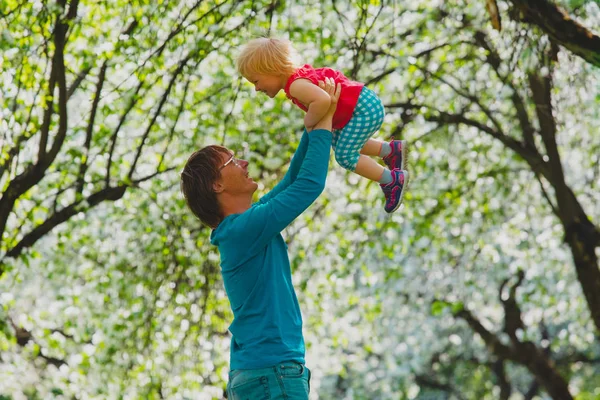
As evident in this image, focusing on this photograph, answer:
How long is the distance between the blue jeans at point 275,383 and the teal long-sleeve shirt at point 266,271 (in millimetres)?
22

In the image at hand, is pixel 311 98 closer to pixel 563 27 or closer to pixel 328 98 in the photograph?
pixel 328 98

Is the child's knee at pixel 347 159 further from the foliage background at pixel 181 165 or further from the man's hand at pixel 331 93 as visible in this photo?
the foliage background at pixel 181 165

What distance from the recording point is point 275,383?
2779 mm

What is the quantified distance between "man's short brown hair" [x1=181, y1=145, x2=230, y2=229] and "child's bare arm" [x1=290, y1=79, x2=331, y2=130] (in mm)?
320

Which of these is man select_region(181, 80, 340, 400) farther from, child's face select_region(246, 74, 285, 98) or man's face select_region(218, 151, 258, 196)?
child's face select_region(246, 74, 285, 98)

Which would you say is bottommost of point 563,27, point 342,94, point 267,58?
point 342,94

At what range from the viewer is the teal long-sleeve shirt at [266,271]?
2.83 m

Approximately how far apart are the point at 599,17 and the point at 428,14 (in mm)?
2707

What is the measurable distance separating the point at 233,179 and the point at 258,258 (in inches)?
11.4

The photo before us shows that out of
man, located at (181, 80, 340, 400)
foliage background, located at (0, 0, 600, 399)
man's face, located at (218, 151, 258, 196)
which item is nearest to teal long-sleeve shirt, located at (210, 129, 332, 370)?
man, located at (181, 80, 340, 400)

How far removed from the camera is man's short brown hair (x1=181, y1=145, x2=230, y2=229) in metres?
3.01

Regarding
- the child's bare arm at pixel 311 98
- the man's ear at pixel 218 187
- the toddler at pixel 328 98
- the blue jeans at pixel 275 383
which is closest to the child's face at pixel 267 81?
the toddler at pixel 328 98

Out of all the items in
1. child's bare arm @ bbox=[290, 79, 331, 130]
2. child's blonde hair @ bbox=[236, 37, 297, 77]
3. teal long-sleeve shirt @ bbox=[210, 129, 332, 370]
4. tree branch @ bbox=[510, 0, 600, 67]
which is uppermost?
tree branch @ bbox=[510, 0, 600, 67]

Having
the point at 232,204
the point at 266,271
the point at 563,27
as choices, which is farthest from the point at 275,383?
the point at 563,27
